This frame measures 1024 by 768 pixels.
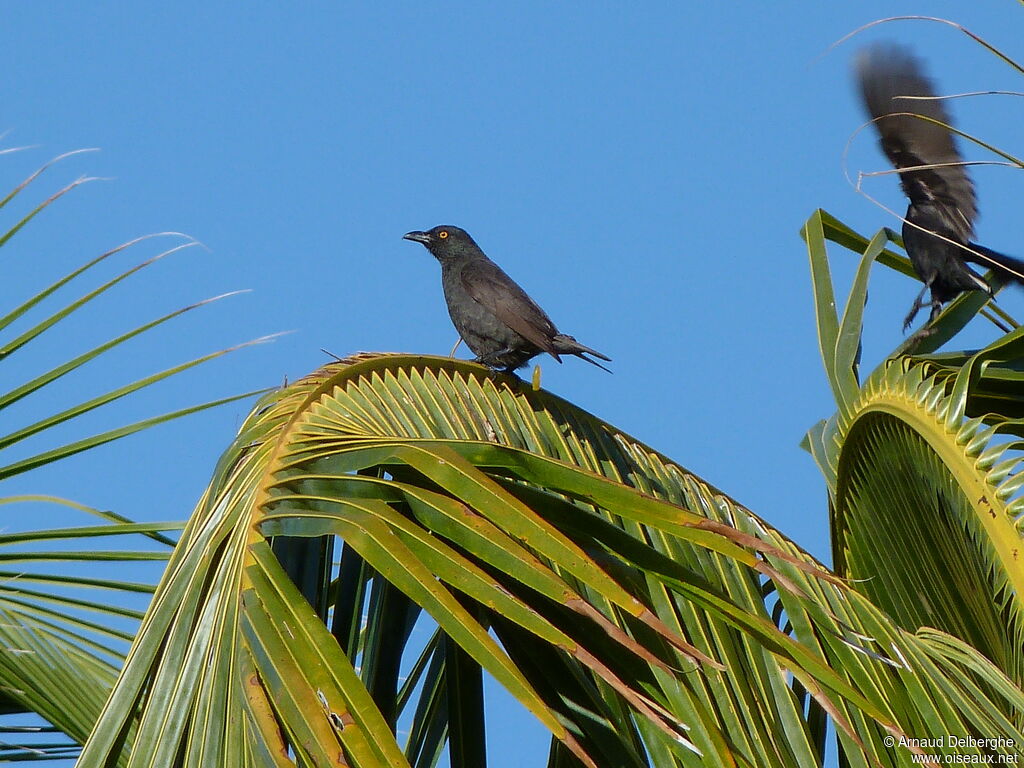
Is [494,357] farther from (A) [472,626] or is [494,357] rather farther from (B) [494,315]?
(A) [472,626]

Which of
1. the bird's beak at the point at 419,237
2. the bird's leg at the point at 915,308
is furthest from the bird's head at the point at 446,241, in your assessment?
the bird's leg at the point at 915,308

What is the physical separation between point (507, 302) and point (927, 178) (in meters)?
1.97

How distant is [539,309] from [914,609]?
10.7 feet

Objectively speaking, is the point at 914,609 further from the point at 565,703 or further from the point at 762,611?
the point at 565,703

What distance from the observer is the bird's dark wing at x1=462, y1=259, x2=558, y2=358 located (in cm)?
564

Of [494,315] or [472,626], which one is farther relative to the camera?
[494,315]

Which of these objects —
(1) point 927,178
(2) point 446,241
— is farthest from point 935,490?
(2) point 446,241

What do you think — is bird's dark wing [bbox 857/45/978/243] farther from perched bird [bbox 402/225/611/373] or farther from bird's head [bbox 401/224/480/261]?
bird's head [bbox 401/224/480/261]

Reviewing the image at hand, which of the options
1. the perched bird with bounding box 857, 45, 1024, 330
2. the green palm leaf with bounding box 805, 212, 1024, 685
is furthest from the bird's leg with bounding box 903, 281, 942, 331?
the green palm leaf with bounding box 805, 212, 1024, 685

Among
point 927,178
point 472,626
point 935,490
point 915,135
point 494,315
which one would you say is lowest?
point 472,626

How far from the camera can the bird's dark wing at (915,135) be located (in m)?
3.55

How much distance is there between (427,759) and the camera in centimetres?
254

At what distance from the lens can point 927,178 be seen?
15.7ft

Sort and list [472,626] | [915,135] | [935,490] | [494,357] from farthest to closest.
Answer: [494,357] < [915,135] < [935,490] < [472,626]
